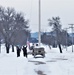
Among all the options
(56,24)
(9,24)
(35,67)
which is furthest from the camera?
(56,24)

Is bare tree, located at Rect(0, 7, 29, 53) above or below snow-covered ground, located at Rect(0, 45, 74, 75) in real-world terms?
above

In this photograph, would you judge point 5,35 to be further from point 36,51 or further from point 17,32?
point 36,51

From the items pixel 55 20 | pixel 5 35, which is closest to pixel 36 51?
pixel 5 35

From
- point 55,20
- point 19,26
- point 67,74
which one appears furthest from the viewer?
point 55,20

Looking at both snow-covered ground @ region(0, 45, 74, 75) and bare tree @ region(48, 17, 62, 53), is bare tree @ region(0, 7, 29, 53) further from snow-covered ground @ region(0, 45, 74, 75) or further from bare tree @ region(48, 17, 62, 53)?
snow-covered ground @ region(0, 45, 74, 75)

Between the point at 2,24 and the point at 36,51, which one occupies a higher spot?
the point at 2,24

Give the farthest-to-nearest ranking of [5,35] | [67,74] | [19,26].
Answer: [19,26] → [5,35] → [67,74]

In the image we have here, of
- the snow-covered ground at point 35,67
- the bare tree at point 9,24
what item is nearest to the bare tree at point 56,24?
the bare tree at point 9,24

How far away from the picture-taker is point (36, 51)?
162ft

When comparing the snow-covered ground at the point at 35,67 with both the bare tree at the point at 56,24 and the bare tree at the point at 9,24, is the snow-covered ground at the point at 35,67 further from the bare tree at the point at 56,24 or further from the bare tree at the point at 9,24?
the bare tree at the point at 56,24

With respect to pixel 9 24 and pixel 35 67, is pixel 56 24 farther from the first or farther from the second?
pixel 35 67

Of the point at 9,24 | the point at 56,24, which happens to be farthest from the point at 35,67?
the point at 56,24

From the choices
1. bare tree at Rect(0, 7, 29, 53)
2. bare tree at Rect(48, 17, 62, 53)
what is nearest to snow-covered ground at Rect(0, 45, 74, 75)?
bare tree at Rect(0, 7, 29, 53)

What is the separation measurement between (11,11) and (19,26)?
3484 millimetres
